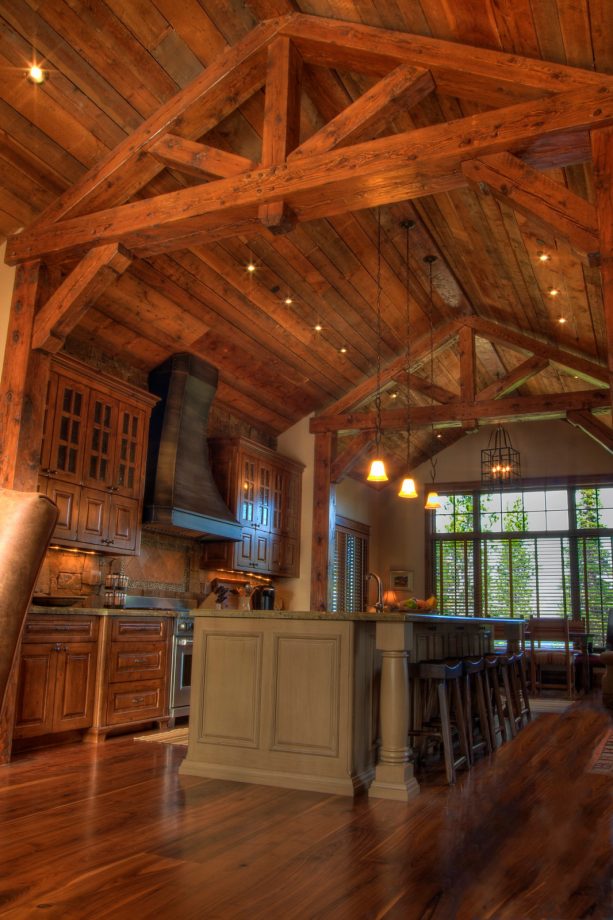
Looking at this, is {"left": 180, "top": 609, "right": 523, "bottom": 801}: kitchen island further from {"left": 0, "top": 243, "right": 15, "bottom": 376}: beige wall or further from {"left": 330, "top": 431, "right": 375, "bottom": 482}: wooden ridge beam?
{"left": 330, "top": 431, "right": 375, "bottom": 482}: wooden ridge beam

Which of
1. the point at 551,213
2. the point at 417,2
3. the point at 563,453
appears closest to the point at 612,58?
the point at 551,213

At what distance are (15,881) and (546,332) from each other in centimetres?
772

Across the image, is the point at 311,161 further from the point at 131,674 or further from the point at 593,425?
the point at 593,425

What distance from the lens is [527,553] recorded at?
1197cm

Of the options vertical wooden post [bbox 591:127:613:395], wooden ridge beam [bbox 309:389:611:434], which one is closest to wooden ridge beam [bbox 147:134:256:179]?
vertical wooden post [bbox 591:127:613:395]

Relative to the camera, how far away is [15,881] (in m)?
2.52

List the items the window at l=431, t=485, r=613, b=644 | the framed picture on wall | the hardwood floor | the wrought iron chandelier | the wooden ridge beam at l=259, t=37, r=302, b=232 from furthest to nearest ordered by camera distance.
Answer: the framed picture on wall
the wrought iron chandelier
the window at l=431, t=485, r=613, b=644
the wooden ridge beam at l=259, t=37, r=302, b=232
the hardwood floor

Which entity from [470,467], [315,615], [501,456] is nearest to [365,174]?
[315,615]

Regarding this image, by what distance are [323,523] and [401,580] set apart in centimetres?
407

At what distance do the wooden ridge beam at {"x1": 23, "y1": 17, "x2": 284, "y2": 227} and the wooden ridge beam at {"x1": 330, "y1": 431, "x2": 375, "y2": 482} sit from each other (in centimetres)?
471

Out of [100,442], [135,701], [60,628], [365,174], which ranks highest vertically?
[365,174]

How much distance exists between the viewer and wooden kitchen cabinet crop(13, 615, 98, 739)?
489cm

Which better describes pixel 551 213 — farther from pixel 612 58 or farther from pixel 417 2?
pixel 417 2

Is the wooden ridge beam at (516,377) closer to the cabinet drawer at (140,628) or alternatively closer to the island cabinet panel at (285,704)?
the cabinet drawer at (140,628)
